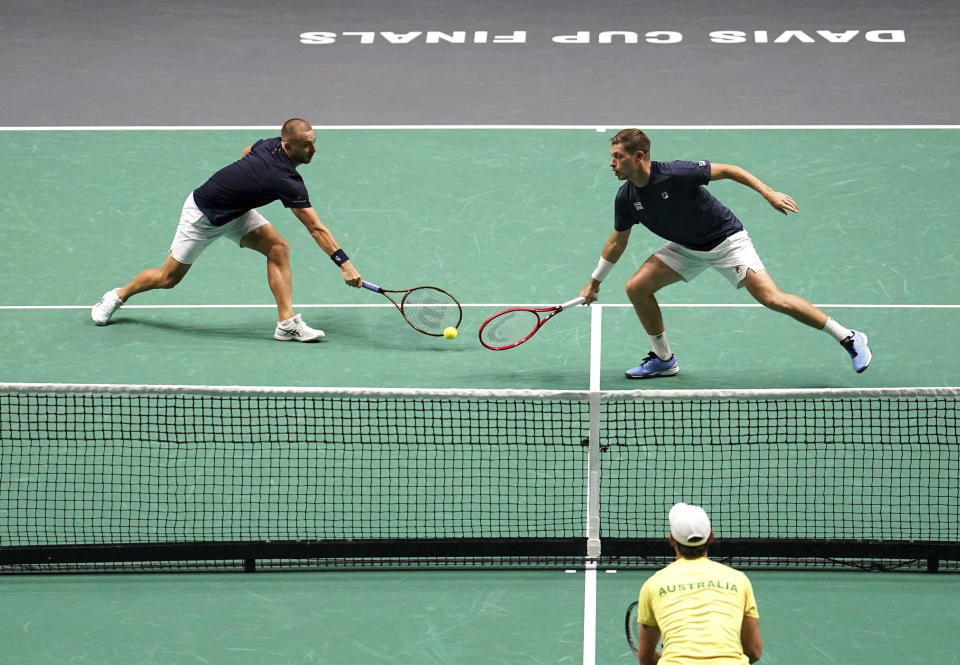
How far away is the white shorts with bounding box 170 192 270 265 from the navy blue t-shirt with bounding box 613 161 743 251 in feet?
9.43

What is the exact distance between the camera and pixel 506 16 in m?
18.3

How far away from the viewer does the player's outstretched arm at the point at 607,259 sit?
9750 millimetres

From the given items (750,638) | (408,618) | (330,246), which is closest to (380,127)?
(330,246)

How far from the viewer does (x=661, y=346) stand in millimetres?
10156

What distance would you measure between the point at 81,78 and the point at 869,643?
12021 mm

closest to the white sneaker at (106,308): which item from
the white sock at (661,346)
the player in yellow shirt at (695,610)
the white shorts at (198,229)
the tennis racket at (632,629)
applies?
the white shorts at (198,229)

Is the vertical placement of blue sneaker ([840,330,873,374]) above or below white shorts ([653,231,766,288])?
below

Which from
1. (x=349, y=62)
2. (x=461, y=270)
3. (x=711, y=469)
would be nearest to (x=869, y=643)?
(x=711, y=469)

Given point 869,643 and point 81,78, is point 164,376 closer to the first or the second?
point 869,643

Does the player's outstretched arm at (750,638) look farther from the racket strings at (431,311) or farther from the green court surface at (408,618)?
the racket strings at (431,311)

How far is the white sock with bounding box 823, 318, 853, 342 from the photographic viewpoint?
9852 mm

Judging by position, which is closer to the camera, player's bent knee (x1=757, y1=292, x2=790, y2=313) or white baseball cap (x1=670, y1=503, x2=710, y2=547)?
white baseball cap (x1=670, y1=503, x2=710, y2=547)

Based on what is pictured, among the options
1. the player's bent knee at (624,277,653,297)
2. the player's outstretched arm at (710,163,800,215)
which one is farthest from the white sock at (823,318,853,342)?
the player's bent knee at (624,277,653,297)

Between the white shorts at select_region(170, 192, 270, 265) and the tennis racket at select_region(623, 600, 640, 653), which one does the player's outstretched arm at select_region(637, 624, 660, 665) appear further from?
the white shorts at select_region(170, 192, 270, 265)
